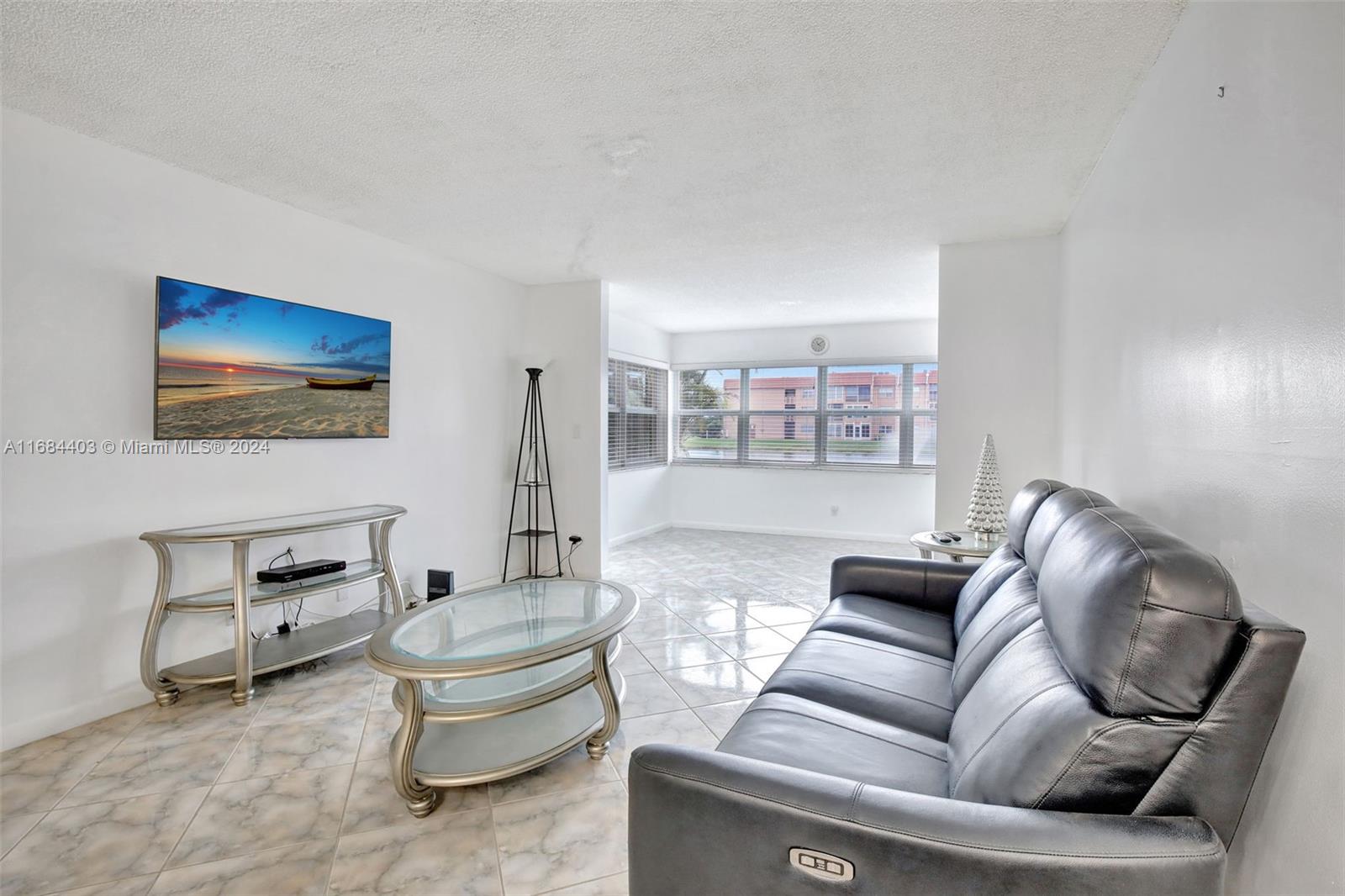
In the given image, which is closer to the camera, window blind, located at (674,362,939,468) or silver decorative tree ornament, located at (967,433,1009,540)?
silver decorative tree ornament, located at (967,433,1009,540)

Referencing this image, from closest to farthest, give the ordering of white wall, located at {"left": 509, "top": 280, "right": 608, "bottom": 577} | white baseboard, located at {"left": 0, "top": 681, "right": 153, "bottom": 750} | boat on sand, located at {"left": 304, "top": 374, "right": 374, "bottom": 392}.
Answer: white baseboard, located at {"left": 0, "top": 681, "right": 153, "bottom": 750}, boat on sand, located at {"left": 304, "top": 374, "right": 374, "bottom": 392}, white wall, located at {"left": 509, "top": 280, "right": 608, "bottom": 577}

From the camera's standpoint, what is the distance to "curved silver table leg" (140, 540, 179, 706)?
8.30 ft

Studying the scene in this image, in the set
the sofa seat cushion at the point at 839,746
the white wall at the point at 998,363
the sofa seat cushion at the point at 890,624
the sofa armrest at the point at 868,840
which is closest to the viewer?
the sofa armrest at the point at 868,840

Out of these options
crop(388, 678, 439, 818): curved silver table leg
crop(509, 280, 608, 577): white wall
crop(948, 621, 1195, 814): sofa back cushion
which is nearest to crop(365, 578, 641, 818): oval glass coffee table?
crop(388, 678, 439, 818): curved silver table leg

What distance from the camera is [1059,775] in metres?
0.94

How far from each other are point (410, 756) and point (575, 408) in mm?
3155

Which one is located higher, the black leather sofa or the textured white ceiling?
the textured white ceiling

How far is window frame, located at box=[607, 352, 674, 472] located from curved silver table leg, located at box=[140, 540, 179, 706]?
A: 336 cm

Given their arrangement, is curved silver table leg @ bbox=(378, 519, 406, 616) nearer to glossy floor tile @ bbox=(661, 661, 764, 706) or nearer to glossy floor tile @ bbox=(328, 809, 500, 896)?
glossy floor tile @ bbox=(661, 661, 764, 706)

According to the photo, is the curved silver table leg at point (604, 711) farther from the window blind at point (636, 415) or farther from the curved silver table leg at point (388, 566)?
the window blind at point (636, 415)

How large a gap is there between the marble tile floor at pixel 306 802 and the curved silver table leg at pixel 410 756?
0.06m

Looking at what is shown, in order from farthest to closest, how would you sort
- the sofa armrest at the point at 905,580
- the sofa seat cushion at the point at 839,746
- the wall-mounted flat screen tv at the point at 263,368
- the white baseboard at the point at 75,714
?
the wall-mounted flat screen tv at the point at 263,368
the sofa armrest at the point at 905,580
the white baseboard at the point at 75,714
the sofa seat cushion at the point at 839,746

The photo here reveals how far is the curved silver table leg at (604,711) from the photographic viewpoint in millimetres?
2197

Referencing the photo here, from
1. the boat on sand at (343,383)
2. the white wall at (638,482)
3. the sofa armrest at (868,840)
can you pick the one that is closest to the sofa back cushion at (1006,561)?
the sofa armrest at (868,840)
